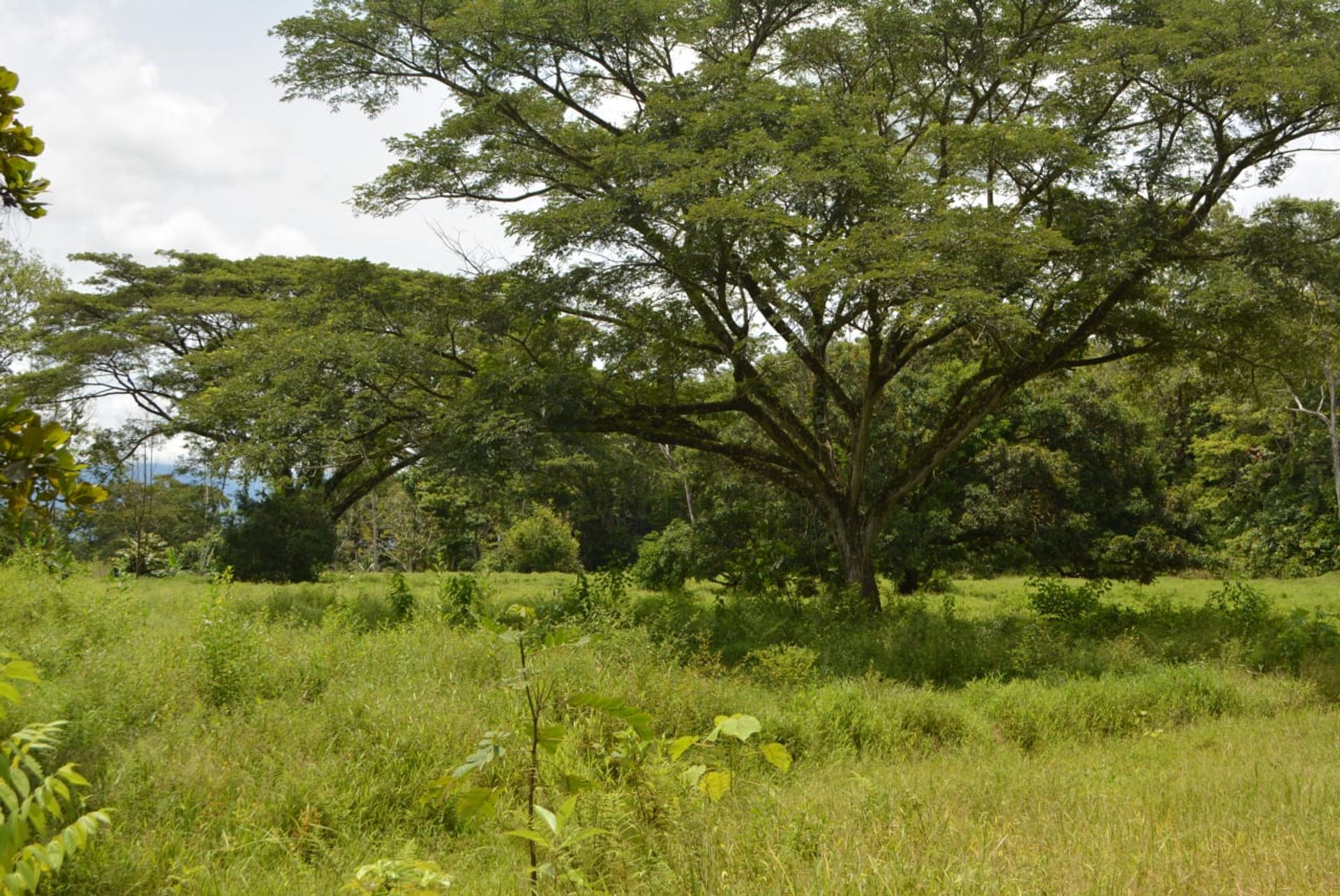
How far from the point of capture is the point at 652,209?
34.9 ft

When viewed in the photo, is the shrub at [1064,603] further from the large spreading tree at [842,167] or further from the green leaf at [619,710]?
the green leaf at [619,710]

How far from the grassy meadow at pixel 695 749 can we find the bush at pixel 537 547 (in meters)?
17.5

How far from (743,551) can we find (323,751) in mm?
11938

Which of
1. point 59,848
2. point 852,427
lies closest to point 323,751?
point 59,848

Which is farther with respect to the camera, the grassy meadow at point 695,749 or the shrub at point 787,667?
the shrub at point 787,667

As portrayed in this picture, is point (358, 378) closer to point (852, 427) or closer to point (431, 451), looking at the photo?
point (431, 451)

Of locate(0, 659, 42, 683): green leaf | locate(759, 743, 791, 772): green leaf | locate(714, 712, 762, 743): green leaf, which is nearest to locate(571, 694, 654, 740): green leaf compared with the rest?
locate(714, 712, 762, 743): green leaf

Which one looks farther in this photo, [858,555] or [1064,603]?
[858,555]

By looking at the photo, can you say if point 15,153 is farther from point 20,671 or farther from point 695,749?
point 695,749

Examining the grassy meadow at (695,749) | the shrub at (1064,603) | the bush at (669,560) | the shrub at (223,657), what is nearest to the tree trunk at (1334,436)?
the shrub at (1064,603)

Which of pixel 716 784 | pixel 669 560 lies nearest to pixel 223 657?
pixel 716 784

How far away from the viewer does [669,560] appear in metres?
18.4

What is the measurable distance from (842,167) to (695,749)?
7.16m

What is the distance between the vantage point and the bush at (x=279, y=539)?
17547 millimetres
